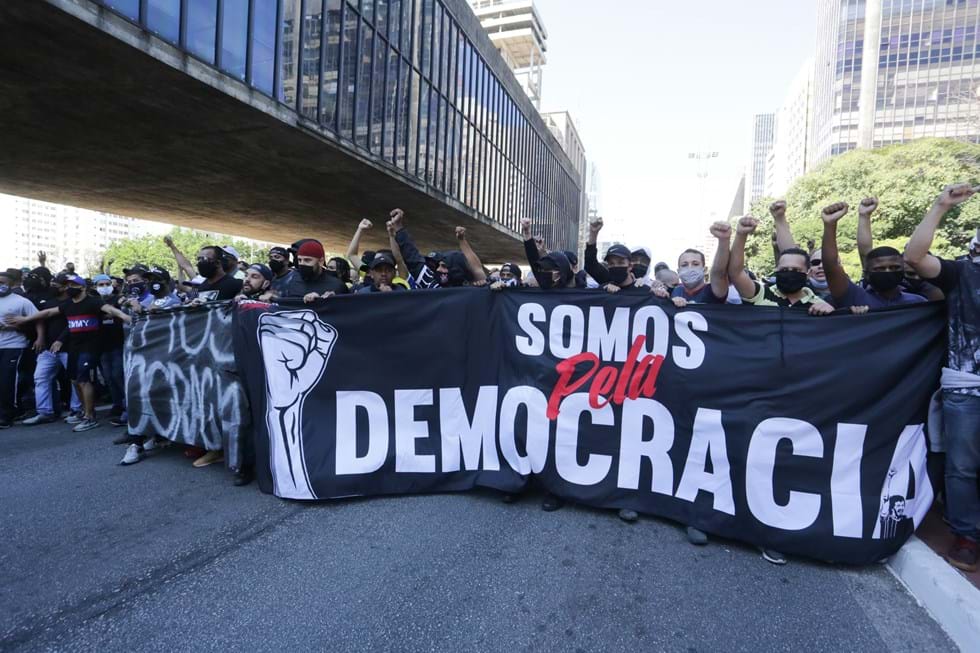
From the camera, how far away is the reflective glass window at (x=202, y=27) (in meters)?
10.1

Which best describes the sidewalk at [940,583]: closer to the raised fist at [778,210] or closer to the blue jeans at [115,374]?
the raised fist at [778,210]

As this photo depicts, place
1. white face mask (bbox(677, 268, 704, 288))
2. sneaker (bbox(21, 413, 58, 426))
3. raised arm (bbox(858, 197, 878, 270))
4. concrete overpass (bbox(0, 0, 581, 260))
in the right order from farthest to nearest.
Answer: concrete overpass (bbox(0, 0, 581, 260)) < sneaker (bbox(21, 413, 58, 426)) < white face mask (bbox(677, 268, 704, 288)) < raised arm (bbox(858, 197, 878, 270))

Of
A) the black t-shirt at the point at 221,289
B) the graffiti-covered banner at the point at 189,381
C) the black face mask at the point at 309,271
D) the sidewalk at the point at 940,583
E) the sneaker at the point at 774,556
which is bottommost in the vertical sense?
the sneaker at the point at 774,556

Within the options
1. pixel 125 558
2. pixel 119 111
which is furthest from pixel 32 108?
pixel 125 558

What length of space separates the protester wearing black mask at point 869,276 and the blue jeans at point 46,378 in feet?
26.3

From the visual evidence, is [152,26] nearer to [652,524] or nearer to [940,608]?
[652,524]

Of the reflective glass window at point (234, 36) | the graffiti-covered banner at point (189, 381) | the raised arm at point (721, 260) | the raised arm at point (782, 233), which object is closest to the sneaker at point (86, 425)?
the graffiti-covered banner at point (189, 381)

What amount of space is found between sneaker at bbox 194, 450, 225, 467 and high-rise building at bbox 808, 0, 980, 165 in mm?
91548

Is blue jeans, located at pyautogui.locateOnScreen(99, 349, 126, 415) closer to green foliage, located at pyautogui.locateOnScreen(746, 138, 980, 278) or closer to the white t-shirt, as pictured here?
the white t-shirt

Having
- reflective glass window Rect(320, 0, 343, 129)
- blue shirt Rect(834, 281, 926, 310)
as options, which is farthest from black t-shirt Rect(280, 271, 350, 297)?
reflective glass window Rect(320, 0, 343, 129)

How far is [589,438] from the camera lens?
356cm

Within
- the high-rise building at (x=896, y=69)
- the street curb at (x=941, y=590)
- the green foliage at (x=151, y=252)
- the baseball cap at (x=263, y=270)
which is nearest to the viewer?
the street curb at (x=941, y=590)

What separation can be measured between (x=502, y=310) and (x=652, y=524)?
5.93 ft

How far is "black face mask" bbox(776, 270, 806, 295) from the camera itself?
336 cm
